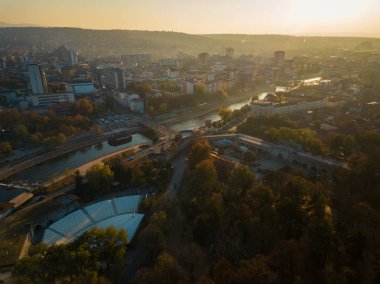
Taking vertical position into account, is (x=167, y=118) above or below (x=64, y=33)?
below

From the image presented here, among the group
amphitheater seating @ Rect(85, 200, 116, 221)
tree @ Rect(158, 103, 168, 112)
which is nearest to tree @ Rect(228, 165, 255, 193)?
amphitheater seating @ Rect(85, 200, 116, 221)

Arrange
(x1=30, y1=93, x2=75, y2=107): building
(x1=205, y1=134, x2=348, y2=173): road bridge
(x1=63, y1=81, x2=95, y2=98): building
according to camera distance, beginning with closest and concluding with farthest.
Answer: (x1=205, y1=134, x2=348, y2=173): road bridge → (x1=30, y1=93, x2=75, y2=107): building → (x1=63, y1=81, x2=95, y2=98): building

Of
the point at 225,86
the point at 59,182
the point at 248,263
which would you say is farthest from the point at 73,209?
the point at 225,86

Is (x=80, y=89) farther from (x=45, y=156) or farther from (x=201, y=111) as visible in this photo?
(x=45, y=156)

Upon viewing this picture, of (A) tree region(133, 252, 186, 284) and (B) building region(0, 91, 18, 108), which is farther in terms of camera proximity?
(B) building region(0, 91, 18, 108)

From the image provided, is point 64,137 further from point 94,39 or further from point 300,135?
point 94,39

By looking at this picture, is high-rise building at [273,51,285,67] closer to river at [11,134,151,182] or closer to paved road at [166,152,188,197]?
river at [11,134,151,182]

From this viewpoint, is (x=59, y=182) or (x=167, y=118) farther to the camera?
(x=167, y=118)

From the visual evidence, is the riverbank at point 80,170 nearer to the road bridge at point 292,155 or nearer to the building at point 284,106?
the road bridge at point 292,155
